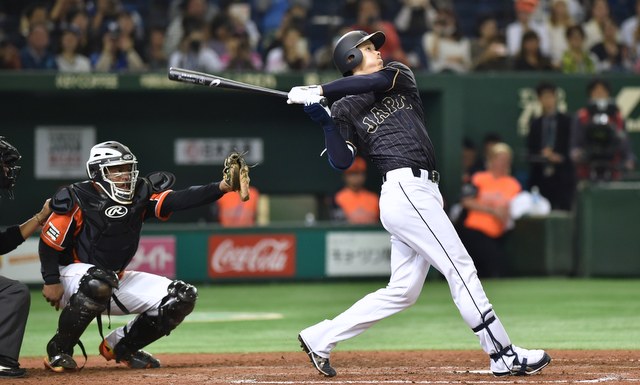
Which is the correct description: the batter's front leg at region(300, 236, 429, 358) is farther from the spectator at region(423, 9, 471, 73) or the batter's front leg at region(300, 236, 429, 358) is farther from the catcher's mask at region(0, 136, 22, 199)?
the spectator at region(423, 9, 471, 73)

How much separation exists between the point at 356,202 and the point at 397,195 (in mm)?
7087

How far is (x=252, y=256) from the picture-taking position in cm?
1326

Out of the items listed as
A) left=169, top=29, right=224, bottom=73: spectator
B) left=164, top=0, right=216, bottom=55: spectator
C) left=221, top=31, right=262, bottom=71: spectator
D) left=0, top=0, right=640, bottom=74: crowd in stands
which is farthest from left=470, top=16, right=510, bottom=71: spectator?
left=164, top=0, right=216, bottom=55: spectator

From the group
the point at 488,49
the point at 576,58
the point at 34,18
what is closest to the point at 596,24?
the point at 576,58

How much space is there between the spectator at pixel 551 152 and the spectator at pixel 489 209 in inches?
25.2

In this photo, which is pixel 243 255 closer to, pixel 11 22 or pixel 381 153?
pixel 11 22

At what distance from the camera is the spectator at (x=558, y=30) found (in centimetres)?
1541

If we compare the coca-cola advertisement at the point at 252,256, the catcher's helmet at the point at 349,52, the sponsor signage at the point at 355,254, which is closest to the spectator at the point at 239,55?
the coca-cola advertisement at the point at 252,256

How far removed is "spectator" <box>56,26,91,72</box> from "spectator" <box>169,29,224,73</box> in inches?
39.6

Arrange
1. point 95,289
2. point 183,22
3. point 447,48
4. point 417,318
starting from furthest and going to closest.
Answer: point 447,48 < point 183,22 < point 417,318 < point 95,289

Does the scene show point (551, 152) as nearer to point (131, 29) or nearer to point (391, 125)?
point (131, 29)

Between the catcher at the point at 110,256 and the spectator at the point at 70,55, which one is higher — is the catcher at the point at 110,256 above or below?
below

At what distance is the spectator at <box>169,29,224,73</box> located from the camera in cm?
1384

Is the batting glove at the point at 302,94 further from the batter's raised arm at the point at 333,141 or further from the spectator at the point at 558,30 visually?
the spectator at the point at 558,30
